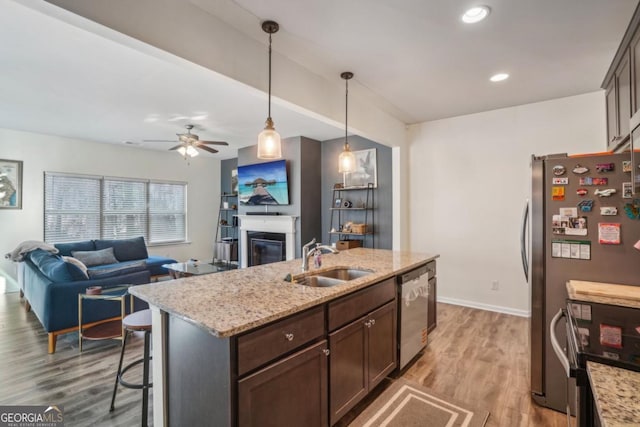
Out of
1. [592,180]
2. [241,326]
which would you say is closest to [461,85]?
[592,180]

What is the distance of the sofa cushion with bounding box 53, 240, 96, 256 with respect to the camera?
16.7 feet

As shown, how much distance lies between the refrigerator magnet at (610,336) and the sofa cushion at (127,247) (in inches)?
258

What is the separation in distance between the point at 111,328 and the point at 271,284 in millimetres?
2085

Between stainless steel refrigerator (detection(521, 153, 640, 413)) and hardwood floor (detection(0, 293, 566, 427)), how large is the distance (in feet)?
1.03

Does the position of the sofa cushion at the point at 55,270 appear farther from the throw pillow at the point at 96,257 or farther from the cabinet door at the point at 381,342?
the cabinet door at the point at 381,342

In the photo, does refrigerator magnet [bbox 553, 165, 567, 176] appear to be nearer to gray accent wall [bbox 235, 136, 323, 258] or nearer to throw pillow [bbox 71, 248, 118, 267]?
gray accent wall [bbox 235, 136, 323, 258]

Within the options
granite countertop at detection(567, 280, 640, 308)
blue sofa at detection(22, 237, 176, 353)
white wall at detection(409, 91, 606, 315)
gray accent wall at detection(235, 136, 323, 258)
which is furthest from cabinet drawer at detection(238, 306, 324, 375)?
gray accent wall at detection(235, 136, 323, 258)

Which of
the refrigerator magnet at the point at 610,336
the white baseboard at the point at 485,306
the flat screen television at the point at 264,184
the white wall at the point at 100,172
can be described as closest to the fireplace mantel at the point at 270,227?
the flat screen television at the point at 264,184

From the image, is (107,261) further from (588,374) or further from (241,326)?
(588,374)

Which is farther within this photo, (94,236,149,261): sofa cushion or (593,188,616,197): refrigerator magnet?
(94,236,149,261): sofa cushion

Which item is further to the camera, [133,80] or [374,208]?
[374,208]

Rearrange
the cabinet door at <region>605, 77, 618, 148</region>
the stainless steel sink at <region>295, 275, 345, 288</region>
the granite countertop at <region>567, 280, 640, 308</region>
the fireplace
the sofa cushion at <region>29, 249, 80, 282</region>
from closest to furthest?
the granite countertop at <region>567, 280, 640, 308</region> < the stainless steel sink at <region>295, 275, 345, 288</region> < the cabinet door at <region>605, 77, 618, 148</region> < the sofa cushion at <region>29, 249, 80, 282</region> < the fireplace

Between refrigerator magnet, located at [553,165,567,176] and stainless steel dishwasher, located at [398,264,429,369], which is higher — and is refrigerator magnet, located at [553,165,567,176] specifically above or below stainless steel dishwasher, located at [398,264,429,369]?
above

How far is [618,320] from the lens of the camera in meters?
1.37
